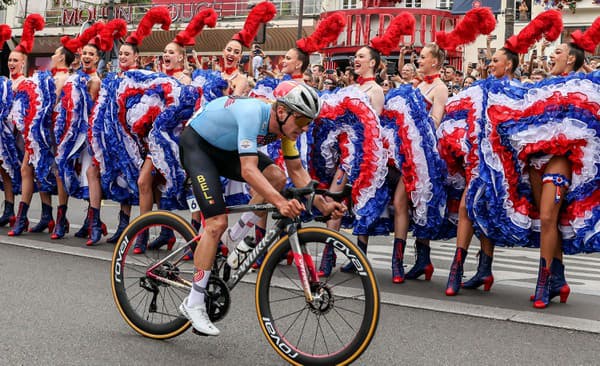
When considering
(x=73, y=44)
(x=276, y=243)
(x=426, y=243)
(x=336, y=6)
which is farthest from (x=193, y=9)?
(x=276, y=243)

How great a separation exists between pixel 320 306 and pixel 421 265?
11.6ft

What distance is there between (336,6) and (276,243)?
4147 centimetres

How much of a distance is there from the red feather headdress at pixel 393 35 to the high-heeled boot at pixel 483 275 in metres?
2.22

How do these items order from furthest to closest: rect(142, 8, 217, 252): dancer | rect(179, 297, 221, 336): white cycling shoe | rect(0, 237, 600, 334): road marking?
rect(142, 8, 217, 252): dancer
rect(0, 237, 600, 334): road marking
rect(179, 297, 221, 336): white cycling shoe

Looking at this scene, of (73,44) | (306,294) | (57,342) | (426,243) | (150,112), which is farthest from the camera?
(73,44)

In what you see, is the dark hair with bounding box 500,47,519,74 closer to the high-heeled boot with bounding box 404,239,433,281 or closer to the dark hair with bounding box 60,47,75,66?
the high-heeled boot with bounding box 404,239,433,281

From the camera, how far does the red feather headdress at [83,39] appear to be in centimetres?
1051

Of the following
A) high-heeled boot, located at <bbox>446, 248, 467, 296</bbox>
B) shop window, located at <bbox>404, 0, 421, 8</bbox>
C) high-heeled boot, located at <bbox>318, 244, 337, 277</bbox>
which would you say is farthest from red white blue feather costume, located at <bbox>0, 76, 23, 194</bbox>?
shop window, located at <bbox>404, 0, 421, 8</bbox>

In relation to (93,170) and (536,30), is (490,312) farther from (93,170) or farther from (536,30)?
(93,170)

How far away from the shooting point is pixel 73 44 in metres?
10.5

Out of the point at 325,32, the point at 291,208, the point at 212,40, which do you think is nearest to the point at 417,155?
the point at 325,32

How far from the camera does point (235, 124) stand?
5.45 m

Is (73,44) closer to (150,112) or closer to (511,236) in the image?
(150,112)

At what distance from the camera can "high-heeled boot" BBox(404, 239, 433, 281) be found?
845cm
